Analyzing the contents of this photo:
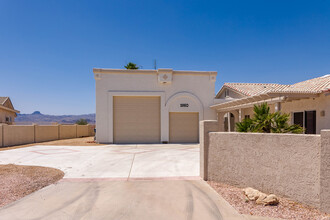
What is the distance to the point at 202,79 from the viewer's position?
18.1 m

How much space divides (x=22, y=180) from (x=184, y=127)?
13263mm

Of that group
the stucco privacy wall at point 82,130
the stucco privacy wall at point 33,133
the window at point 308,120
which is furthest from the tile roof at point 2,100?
the window at point 308,120

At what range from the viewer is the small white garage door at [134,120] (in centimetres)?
1753

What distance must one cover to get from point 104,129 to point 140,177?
1108 centimetres

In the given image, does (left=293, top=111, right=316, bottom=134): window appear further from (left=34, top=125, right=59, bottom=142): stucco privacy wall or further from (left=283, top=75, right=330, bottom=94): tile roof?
(left=34, top=125, right=59, bottom=142): stucco privacy wall

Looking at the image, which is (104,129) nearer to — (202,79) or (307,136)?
(202,79)

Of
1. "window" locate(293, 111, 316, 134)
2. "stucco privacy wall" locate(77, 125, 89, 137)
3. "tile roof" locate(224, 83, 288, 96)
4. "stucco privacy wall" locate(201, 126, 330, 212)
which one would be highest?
"tile roof" locate(224, 83, 288, 96)

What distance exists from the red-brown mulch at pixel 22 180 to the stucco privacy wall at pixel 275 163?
5.33 meters

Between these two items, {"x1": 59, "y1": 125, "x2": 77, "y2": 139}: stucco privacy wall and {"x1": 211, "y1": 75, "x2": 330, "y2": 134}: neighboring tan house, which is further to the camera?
{"x1": 59, "y1": 125, "x2": 77, "y2": 139}: stucco privacy wall

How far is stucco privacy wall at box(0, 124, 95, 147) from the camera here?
16395 millimetres

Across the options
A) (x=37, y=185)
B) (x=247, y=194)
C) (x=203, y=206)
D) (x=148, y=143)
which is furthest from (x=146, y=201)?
(x=148, y=143)

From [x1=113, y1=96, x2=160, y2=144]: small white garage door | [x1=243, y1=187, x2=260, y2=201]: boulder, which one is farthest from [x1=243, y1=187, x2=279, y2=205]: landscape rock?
[x1=113, y1=96, x2=160, y2=144]: small white garage door

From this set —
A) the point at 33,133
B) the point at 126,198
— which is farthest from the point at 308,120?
the point at 33,133

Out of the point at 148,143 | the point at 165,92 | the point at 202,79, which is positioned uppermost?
the point at 202,79
